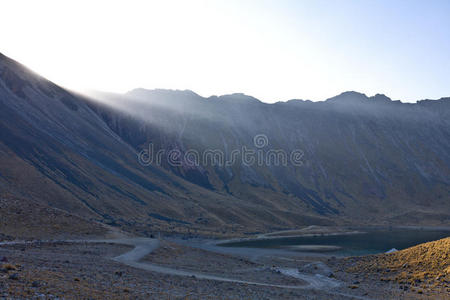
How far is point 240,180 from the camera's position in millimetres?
162500

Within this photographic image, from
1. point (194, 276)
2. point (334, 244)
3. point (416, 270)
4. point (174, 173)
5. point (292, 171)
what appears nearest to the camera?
point (194, 276)

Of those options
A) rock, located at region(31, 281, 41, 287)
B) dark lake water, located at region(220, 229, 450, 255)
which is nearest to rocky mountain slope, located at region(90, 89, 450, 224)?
dark lake water, located at region(220, 229, 450, 255)

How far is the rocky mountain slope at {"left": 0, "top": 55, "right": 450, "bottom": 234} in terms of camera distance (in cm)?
9038

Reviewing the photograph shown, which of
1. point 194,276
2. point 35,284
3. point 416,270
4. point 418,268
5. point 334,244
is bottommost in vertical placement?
point 334,244

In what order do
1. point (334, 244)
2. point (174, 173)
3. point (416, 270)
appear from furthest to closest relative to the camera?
point (174, 173) < point (334, 244) < point (416, 270)

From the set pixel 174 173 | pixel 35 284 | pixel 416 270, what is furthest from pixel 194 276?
pixel 174 173

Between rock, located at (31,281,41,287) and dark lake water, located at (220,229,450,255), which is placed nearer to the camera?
rock, located at (31,281,41,287)

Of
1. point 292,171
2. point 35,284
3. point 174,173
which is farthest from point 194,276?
point 292,171

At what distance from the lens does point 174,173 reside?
155m

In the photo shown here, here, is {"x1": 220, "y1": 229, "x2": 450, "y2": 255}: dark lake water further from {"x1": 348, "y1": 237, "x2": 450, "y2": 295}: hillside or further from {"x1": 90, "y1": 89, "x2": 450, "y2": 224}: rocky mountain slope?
{"x1": 90, "y1": 89, "x2": 450, "y2": 224}: rocky mountain slope

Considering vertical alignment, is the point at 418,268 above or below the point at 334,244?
above

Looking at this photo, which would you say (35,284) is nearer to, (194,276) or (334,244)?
(194,276)

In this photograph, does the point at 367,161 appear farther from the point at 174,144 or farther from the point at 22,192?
the point at 22,192

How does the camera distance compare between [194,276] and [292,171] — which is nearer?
[194,276]
